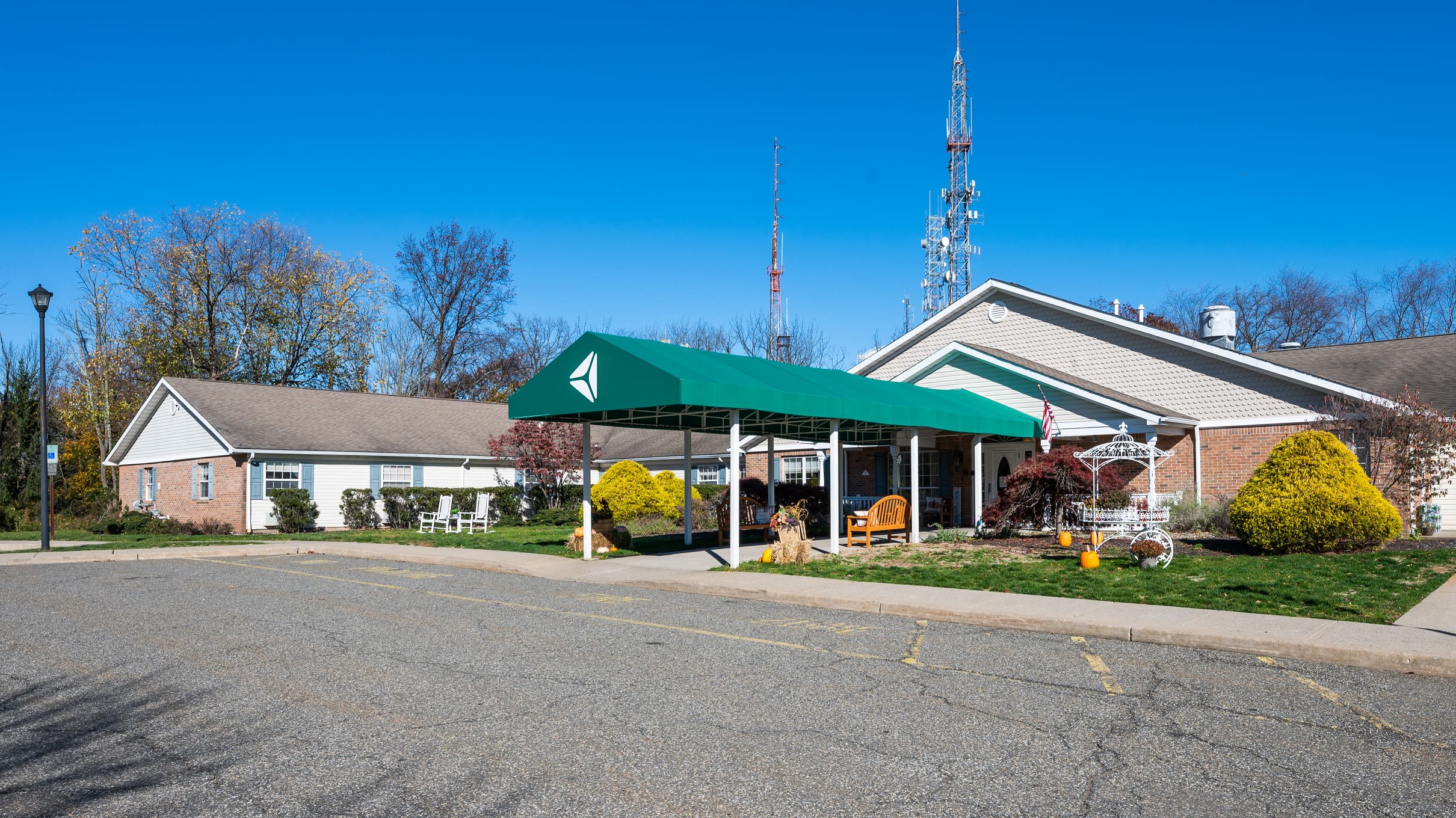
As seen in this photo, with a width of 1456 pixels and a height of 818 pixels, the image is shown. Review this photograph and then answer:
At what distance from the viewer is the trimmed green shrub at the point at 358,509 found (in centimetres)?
3109

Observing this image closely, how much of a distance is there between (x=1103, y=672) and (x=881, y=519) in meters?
11.4

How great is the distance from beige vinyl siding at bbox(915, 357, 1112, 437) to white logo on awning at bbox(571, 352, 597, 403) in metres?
11.3

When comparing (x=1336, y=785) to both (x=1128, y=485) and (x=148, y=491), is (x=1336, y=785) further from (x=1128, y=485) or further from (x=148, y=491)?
(x=148, y=491)

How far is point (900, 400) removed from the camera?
1964 cm

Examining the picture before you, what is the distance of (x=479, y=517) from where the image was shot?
30562 mm

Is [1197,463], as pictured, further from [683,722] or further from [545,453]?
[545,453]

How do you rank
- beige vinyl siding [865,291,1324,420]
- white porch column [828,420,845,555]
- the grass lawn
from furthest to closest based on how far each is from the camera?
beige vinyl siding [865,291,1324,420], white porch column [828,420,845,555], the grass lawn

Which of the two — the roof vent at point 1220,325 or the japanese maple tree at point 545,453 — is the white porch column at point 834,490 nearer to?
the roof vent at point 1220,325

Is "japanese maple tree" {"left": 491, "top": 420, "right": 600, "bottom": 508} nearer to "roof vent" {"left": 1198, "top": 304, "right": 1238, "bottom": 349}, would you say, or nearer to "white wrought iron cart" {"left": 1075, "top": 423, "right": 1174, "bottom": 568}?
"white wrought iron cart" {"left": 1075, "top": 423, "right": 1174, "bottom": 568}

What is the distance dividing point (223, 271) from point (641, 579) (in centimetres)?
3659

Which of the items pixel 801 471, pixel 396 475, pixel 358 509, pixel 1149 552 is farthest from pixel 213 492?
pixel 1149 552

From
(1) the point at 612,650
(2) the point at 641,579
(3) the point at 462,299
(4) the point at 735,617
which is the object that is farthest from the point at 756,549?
(3) the point at 462,299

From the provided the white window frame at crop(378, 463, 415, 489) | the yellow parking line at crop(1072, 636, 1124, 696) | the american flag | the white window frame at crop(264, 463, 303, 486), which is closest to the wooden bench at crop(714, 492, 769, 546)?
the american flag

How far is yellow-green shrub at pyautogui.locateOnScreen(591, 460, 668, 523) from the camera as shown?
3000cm
